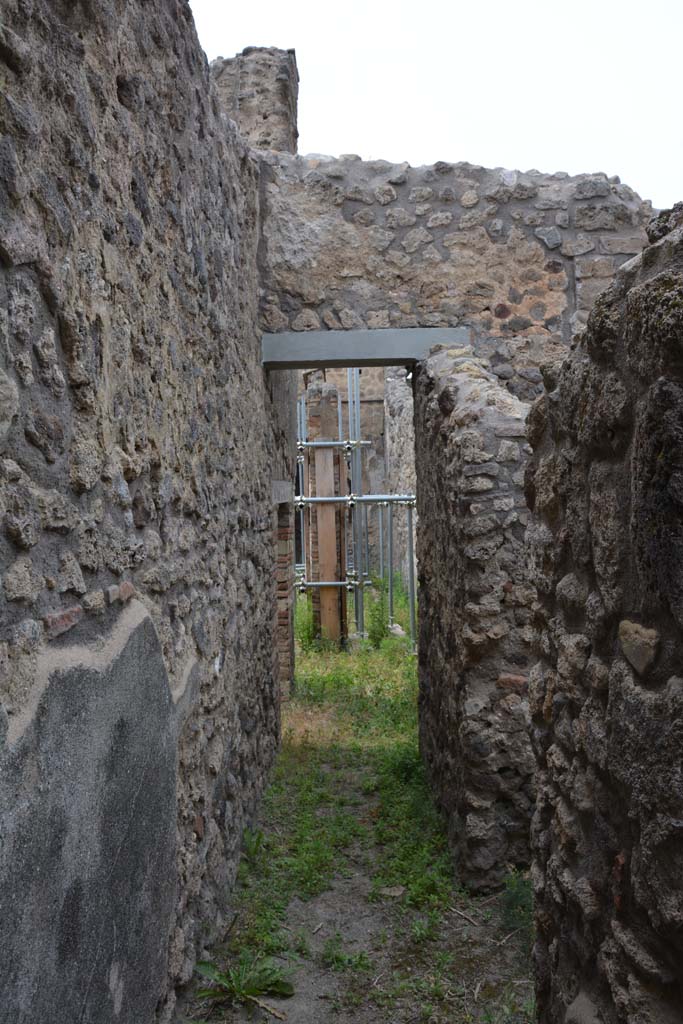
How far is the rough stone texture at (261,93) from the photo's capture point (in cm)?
934

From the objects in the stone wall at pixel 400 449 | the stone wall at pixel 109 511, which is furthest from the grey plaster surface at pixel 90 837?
the stone wall at pixel 400 449

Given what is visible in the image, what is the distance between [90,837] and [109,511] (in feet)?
2.38

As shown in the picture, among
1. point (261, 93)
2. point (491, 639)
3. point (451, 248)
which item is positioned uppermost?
point (261, 93)

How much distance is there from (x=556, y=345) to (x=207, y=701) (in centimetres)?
304

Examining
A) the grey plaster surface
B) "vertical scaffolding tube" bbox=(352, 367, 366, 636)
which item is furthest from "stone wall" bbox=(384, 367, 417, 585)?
the grey plaster surface

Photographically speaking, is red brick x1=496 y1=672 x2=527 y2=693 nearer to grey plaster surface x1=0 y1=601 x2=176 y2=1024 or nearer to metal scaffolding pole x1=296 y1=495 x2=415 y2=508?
grey plaster surface x1=0 y1=601 x2=176 y2=1024

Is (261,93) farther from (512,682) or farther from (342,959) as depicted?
(342,959)

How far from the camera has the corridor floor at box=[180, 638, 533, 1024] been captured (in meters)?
2.96

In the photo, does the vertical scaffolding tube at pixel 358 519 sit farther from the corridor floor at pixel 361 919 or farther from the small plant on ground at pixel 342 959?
the small plant on ground at pixel 342 959

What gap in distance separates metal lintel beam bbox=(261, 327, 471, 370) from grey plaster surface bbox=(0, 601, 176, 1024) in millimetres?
2922

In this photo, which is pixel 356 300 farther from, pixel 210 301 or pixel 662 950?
pixel 662 950

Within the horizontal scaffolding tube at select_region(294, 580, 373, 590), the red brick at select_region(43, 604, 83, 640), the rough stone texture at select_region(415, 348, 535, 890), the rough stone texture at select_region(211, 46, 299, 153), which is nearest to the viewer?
the red brick at select_region(43, 604, 83, 640)

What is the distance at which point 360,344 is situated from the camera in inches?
193

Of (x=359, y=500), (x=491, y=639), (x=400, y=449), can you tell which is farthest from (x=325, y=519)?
(x=491, y=639)
